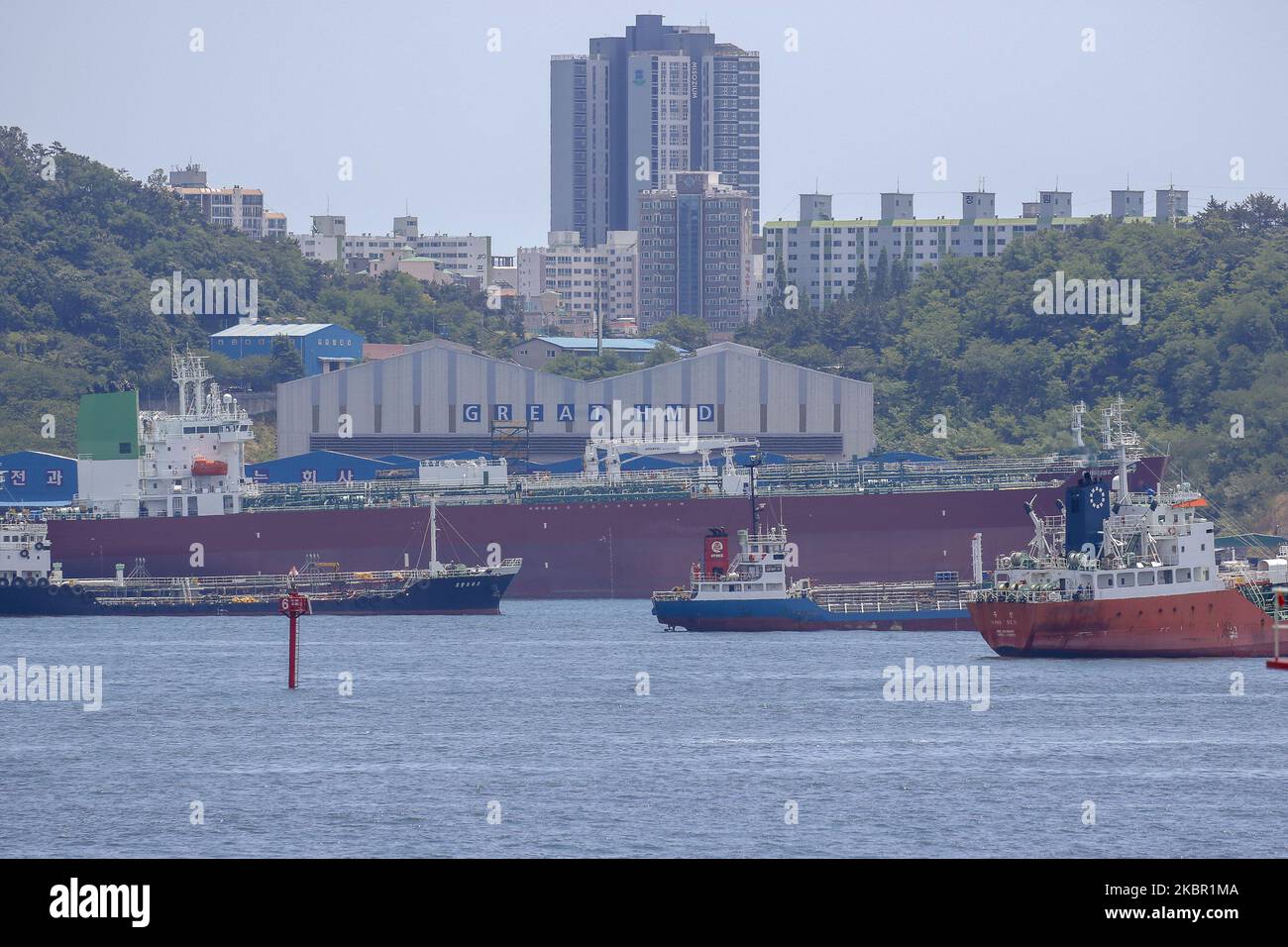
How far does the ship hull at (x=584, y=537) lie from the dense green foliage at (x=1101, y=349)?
33.2m

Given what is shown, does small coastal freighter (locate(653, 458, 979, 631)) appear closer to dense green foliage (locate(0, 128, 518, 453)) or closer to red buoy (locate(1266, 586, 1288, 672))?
red buoy (locate(1266, 586, 1288, 672))

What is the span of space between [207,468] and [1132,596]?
46577 millimetres

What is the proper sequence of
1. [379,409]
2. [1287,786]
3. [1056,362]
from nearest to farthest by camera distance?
1. [1287,786]
2. [379,409]
3. [1056,362]

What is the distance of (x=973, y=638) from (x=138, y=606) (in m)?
34.8

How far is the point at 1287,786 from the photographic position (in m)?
36.3

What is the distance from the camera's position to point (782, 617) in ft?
228

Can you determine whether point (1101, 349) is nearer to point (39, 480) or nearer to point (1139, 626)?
point (39, 480)

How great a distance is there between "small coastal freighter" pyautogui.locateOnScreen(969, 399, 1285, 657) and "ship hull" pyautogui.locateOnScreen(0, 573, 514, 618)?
27546 mm

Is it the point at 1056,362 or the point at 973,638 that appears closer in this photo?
the point at 973,638

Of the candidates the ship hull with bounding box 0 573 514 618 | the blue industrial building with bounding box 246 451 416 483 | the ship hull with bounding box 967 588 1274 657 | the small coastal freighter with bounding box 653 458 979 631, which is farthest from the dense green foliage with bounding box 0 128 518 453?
the ship hull with bounding box 967 588 1274 657

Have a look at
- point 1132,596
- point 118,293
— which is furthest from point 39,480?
point 1132,596

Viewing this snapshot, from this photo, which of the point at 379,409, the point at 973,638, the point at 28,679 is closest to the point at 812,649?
the point at 973,638

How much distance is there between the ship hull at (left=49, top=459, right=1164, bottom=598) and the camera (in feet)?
281

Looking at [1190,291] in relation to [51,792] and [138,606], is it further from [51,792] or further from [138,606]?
[51,792]
